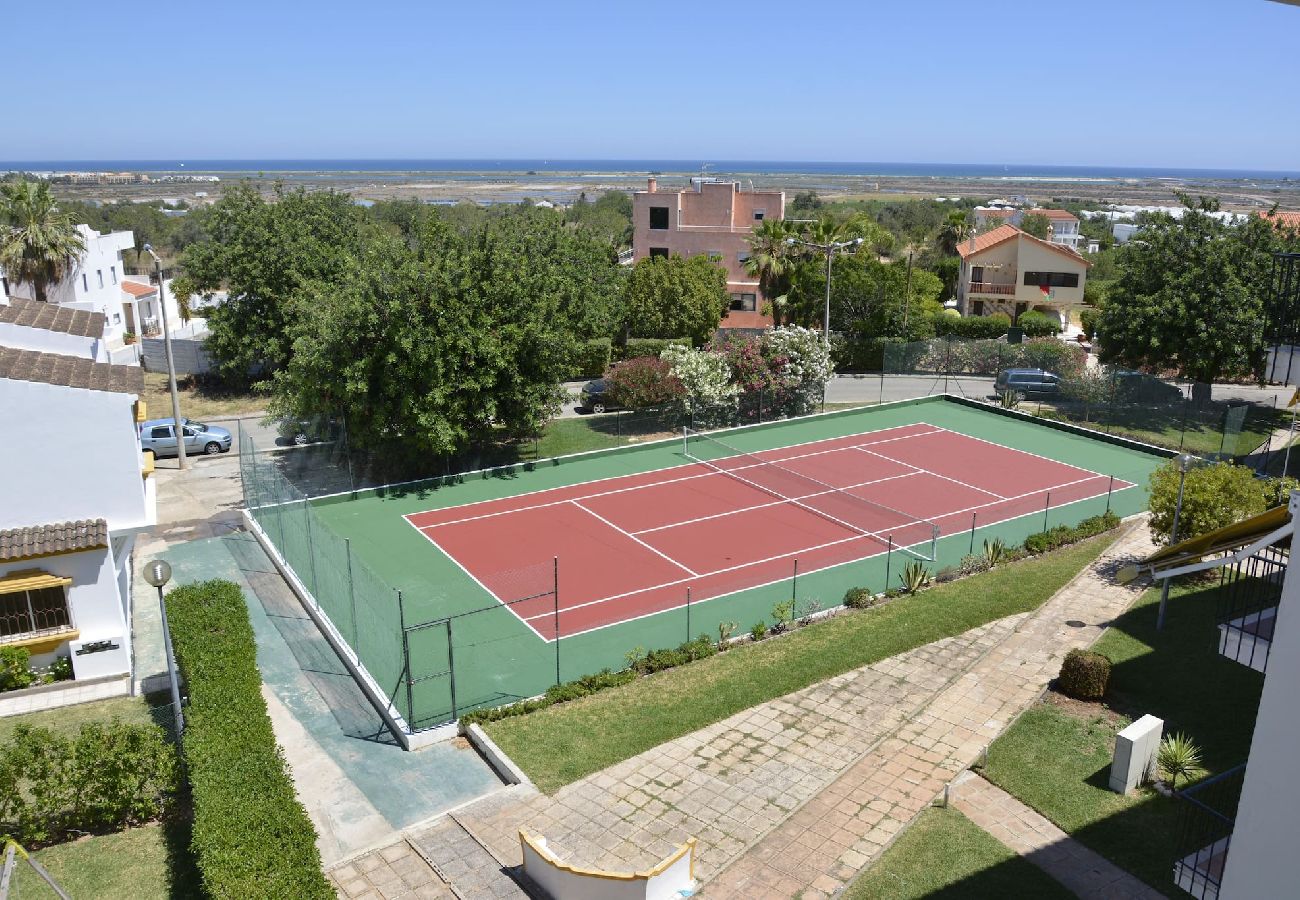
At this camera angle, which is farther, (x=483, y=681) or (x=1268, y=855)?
(x=483, y=681)

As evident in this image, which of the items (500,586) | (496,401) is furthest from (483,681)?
(496,401)

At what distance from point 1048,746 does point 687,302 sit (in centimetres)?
3306

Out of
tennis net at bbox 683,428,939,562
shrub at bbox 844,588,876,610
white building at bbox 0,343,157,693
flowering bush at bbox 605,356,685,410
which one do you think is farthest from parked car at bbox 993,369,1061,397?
white building at bbox 0,343,157,693

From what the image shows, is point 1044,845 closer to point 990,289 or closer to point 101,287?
point 101,287

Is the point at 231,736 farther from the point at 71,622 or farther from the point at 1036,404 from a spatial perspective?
the point at 1036,404

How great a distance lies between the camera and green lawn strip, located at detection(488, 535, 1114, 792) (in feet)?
51.6

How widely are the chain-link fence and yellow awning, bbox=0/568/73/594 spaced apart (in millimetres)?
30706

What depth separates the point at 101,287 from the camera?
46.2m

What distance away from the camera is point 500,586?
873 inches

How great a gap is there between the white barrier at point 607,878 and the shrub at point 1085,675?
7946 millimetres

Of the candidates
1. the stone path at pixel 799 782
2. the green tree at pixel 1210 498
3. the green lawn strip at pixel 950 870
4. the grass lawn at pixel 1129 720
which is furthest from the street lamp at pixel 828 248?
the green lawn strip at pixel 950 870

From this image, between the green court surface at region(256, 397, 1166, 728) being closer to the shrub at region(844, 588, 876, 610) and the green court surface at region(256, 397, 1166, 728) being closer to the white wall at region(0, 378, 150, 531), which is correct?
the shrub at region(844, 588, 876, 610)

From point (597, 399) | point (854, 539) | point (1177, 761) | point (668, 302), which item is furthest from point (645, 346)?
point (1177, 761)

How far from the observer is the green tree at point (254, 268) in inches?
1517
